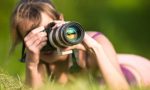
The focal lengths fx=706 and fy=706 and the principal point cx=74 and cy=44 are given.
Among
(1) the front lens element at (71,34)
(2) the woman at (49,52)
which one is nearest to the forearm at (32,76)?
(2) the woman at (49,52)

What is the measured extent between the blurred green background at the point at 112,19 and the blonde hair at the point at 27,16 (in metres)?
2.81

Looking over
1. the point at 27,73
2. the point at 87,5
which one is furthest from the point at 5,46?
the point at 27,73

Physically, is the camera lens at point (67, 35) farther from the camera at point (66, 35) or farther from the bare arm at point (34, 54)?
the bare arm at point (34, 54)

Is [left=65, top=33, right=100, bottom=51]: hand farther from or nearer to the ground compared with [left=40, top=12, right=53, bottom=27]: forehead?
nearer to the ground

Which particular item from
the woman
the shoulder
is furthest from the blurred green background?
the woman

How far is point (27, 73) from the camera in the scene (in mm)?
4008

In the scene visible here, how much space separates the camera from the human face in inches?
5.9

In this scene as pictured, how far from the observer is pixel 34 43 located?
3.86m

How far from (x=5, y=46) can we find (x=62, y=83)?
11.0 feet

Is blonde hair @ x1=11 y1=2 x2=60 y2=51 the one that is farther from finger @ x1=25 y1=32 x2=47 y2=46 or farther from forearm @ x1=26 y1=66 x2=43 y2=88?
forearm @ x1=26 y1=66 x2=43 y2=88

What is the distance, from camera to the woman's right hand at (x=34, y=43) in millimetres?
3801

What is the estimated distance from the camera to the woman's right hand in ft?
12.5

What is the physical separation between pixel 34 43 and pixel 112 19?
3.99m

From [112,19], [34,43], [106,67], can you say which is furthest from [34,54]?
[112,19]
